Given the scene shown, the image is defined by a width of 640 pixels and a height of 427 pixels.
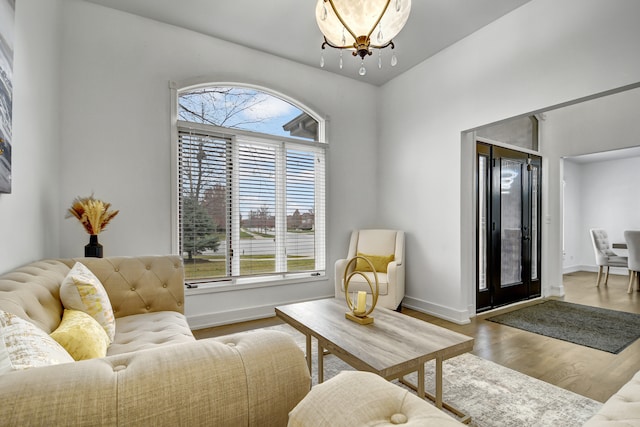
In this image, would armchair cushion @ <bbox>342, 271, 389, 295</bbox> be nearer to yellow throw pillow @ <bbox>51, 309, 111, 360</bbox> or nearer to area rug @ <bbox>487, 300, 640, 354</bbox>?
area rug @ <bbox>487, 300, 640, 354</bbox>

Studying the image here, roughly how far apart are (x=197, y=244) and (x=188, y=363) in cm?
277

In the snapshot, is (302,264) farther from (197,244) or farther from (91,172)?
(91,172)

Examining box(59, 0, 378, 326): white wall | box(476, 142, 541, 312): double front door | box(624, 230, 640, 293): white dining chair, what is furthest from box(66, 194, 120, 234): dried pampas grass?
box(624, 230, 640, 293): white dining chair

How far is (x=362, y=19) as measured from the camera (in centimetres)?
183

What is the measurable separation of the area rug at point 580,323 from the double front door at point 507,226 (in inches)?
12.7

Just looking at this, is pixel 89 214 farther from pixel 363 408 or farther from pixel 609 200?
pixel 609 200

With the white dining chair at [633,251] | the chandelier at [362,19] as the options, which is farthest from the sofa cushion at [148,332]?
the white dining chair at [633,251]

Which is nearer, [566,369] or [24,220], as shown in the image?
[24,220]

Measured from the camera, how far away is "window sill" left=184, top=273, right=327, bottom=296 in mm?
3275

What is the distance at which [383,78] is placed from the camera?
14.2 ft

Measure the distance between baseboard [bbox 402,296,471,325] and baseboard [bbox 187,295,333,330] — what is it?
178 cm

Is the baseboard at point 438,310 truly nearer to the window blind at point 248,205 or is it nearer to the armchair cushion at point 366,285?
the armchair cushion at point 366,285

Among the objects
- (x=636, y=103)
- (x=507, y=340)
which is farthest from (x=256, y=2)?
(x=636, y=103)

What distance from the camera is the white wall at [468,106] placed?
7.96 feet
